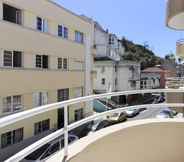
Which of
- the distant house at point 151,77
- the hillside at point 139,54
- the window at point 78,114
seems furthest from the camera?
the hillside at point 139,54

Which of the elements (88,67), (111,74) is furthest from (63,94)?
(111,74)

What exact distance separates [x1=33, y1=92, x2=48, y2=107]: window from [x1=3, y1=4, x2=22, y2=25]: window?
15.4ft

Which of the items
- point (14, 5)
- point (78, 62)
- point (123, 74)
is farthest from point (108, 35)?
point (14, 5)

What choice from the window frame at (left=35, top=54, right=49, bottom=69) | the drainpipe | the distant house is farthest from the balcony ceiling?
the distant house

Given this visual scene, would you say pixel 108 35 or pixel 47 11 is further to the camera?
pixel 108 35

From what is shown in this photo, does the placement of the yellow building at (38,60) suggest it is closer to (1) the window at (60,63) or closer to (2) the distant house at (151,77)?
(1) the window at (60,63)

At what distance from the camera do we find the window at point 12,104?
52.8 feet

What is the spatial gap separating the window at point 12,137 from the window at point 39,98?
226 centimetres

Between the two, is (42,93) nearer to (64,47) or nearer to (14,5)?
(64,47)

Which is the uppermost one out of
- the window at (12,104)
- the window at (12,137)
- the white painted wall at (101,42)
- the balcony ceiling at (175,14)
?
the white painted wall at (101,42)

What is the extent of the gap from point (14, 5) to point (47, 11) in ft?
11.7

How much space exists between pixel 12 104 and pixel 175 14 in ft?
42.7

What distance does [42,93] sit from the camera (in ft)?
65.1

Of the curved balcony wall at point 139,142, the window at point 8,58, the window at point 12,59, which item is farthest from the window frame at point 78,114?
the curved balcony wall at point 139,142
